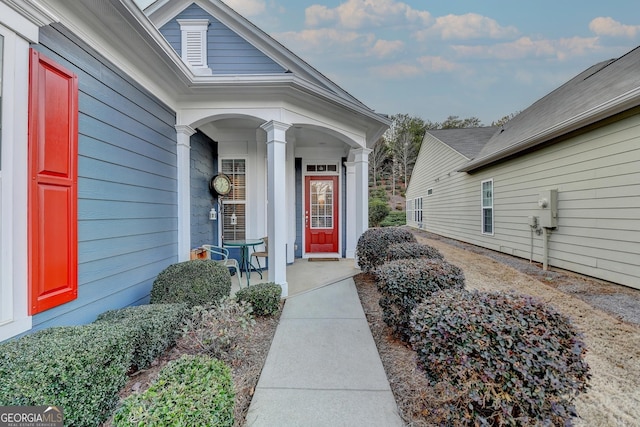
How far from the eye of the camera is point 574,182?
16.8 ft

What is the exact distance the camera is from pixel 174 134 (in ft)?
12.7

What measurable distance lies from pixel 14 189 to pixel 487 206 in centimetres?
994

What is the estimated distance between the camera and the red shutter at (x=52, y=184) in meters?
1.83

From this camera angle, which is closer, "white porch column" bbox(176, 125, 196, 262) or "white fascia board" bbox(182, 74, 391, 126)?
"white fascia board" bbox(182, 74, 391, 126)

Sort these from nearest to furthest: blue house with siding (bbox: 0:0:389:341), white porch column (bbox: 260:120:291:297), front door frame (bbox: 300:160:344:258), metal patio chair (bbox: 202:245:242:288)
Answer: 1. blue house with siding (bbox: 0:0:389:341)
2. white porch column (bbox: 260:120:291:297)
3. metal patio chair (bbox: 202:245:242:288)
4. front door frame (bbox: 300:160:344:258)

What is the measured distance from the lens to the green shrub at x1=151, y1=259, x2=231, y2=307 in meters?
2.85

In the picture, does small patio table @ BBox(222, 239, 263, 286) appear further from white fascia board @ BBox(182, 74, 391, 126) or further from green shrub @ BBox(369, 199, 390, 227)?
green shrub @ BBox(369, 199, 390, 227)

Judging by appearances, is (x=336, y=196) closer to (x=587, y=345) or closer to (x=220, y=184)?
(x=220, y=184)

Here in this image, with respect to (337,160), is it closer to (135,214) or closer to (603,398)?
(135,214)

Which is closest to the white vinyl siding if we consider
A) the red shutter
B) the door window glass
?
the door window glass

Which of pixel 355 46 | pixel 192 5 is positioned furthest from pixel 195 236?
pixel 355 46

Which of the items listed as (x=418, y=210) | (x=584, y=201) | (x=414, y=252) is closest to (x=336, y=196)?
(x=414, y=252)

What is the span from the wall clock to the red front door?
6.80ft

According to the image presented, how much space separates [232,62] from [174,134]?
2319 millimetres
